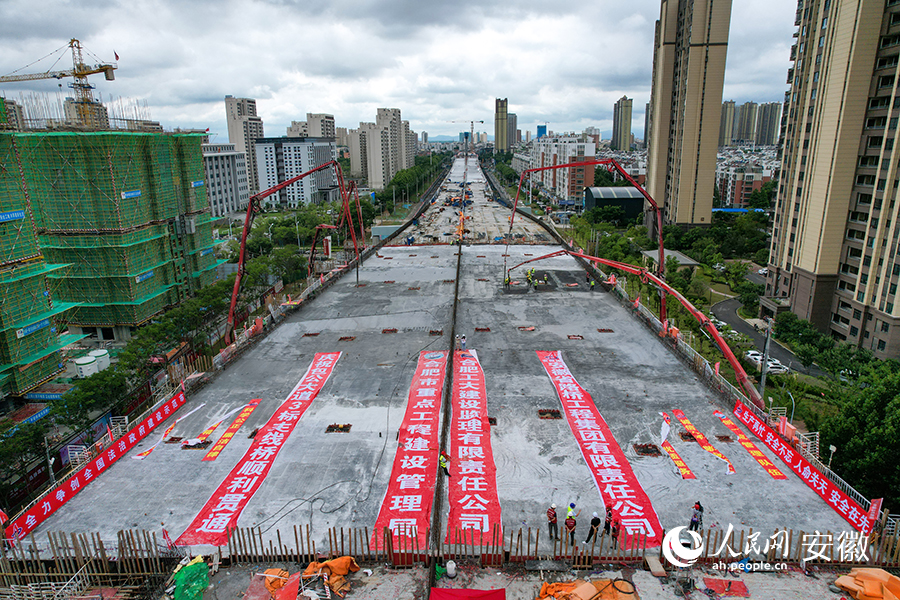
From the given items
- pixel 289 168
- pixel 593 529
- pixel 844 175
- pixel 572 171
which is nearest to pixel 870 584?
pixel 593 529

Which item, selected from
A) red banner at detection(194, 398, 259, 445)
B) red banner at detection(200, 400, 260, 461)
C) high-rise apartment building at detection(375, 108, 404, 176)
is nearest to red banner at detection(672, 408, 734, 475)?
red banner at detection(200, 400, 260, 461)

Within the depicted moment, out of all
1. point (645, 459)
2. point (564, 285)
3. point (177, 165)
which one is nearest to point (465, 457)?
point (645, 459)

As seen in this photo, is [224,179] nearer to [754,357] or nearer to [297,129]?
[297,129]

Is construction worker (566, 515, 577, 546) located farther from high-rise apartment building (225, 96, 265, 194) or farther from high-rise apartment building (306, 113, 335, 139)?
high-rise apartment building (306, 113, 335, 139)

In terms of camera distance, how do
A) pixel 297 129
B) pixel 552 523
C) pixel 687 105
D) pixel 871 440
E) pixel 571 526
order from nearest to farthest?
pixel 571 526 → pixel 552 523 → pixel 871 440 → pixel 687 105 → pixel 297 129

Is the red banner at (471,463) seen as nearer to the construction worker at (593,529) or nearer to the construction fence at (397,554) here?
the construction fence at (397,554)

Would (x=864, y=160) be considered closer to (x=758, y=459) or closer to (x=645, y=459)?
(x=758, y=459)
